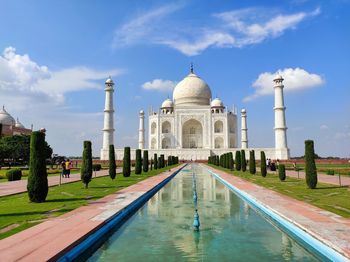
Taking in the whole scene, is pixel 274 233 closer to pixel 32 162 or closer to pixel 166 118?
pixel 32 162

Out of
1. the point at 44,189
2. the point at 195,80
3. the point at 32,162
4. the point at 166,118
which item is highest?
the point at 195,80

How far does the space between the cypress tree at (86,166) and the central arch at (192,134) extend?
1300 inches

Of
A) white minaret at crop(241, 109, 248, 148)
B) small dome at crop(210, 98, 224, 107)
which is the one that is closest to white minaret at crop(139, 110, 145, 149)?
small dome at crop(210, 98, 224, 107)

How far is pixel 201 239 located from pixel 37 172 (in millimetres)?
4596

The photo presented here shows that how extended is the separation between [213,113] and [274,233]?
37.8 metres

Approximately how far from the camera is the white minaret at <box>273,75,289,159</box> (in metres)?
34.9

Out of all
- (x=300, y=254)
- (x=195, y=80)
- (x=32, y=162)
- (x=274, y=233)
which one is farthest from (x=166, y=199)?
(x=195, y=80)

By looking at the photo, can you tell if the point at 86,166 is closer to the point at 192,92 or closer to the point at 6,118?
the point at 192,92

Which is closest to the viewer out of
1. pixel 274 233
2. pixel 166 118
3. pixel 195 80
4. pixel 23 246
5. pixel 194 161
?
pixel 23 246

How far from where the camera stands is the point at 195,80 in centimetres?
4634

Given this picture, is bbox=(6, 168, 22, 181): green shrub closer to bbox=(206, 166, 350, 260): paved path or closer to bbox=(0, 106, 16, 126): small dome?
bbox=(206, 166, 350, 260): paved path

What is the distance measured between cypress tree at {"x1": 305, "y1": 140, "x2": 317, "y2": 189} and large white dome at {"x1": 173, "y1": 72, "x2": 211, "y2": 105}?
34585mm

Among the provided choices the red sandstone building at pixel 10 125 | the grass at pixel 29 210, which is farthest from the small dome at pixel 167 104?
the grass at pixel 29 210

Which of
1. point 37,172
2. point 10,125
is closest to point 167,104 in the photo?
point 10,125
